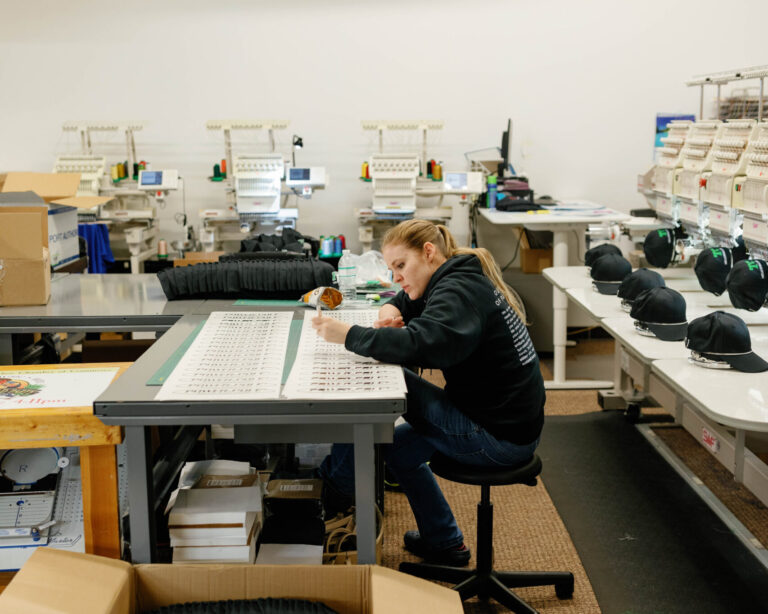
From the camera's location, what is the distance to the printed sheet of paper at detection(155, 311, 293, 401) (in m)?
1.78

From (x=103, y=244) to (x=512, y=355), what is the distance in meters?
3.80

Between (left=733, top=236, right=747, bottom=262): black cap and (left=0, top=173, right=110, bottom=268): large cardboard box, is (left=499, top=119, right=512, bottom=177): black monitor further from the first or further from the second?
(left=0, top=173, right=110, bottom=268): large cardboard box

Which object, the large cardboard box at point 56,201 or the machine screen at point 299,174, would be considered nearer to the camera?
the large cardboard box at point 56,201

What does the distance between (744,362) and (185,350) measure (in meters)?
1.47

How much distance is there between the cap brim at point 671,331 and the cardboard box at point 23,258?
6.56 ft

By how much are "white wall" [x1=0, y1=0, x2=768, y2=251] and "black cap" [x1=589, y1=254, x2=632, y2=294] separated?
9.39ft

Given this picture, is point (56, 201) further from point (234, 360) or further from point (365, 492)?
point (365, 492)

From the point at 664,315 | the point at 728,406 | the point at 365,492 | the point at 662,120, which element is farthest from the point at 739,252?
the point at 662,120

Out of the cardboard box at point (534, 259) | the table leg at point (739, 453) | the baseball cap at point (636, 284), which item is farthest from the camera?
the cardboard box at point (534, 259)

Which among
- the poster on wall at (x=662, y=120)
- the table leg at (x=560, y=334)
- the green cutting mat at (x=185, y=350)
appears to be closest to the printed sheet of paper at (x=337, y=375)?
the green cutting mat at (x=185, y=350)

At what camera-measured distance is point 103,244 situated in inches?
205

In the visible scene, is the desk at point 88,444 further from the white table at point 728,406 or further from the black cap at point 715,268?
the black cap at point 715,268

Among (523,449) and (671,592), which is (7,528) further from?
(671,592)

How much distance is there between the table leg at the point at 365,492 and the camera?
5.98ft
